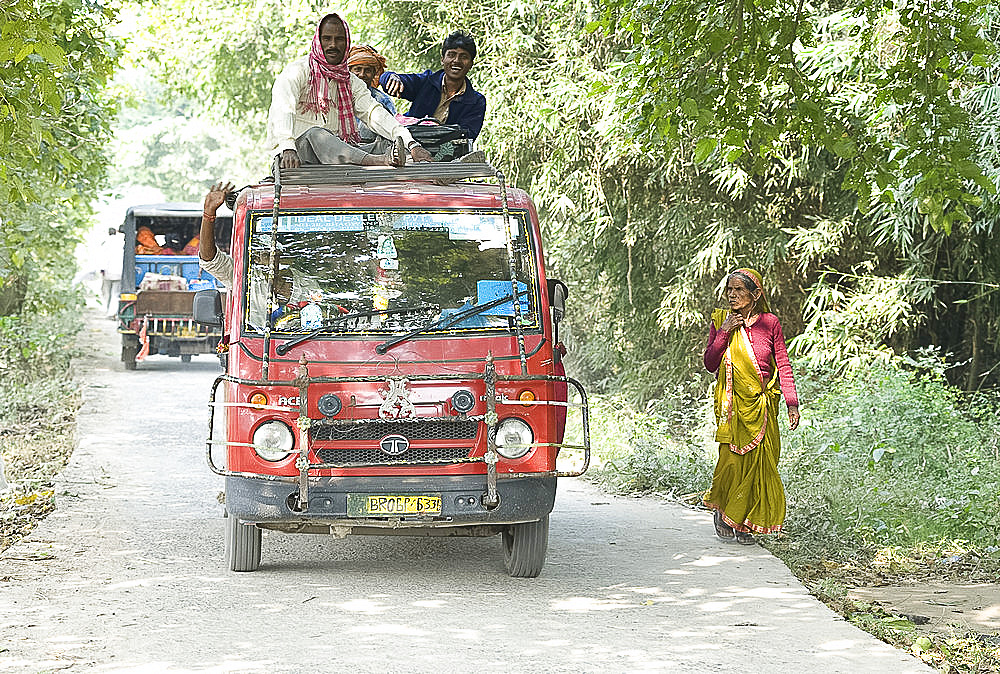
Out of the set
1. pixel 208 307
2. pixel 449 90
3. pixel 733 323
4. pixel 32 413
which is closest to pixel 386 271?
pixel 208 307

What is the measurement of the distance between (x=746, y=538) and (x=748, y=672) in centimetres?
325

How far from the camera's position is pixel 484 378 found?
22.9 feet

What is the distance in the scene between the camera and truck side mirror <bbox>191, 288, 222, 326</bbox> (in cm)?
768

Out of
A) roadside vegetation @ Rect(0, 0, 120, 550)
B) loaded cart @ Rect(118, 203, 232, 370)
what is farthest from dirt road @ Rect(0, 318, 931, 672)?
loaded cart @ Rect(118, 203, 232, 370)

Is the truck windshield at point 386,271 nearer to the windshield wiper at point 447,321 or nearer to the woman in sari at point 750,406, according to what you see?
the windshield wiper at point 447,321

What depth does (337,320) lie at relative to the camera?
284 inches

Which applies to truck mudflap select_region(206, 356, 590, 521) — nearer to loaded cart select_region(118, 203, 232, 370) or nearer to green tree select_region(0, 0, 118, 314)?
green tree select_region(0, 0, 118, 314)

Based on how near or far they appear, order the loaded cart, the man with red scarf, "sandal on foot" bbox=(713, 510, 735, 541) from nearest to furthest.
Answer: the man with red scarf
"sandal on foot" bbox=(713, 510, 735, 541)
the loaded cart

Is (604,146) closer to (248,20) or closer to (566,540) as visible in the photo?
(566,540)

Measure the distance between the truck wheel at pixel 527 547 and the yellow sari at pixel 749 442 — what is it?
1.78 m

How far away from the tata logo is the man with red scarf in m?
1.97

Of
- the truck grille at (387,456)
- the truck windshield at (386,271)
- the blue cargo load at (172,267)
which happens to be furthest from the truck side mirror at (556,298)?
the blue cargo load at (172,267)

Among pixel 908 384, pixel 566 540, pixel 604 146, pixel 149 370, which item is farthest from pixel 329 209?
pixel 149 370

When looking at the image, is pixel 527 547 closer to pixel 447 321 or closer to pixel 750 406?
pixel 447 321
